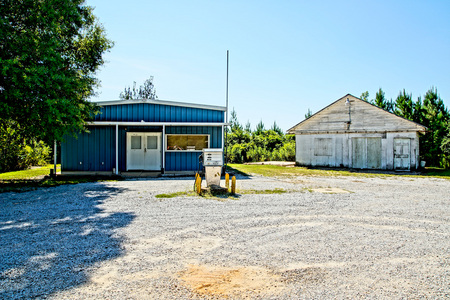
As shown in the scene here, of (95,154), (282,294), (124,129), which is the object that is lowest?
(282,294)

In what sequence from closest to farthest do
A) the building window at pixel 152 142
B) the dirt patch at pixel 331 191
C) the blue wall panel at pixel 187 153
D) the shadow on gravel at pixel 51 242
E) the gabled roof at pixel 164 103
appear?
the shadow on gravel at pixel 51 242, the dirt patch at pixel 331 191, the gabled roof at pixel 164 103, the blue wall panel at pixel 187 153, the building window at pixel 152 142

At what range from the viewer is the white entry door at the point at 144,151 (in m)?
15.4

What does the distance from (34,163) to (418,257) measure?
70.0 ft

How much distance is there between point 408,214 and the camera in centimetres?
673

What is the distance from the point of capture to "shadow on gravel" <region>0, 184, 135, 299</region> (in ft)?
Result: 11.3

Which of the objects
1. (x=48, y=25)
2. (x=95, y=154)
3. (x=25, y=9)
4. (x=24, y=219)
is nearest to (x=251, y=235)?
(x=24, y=219)

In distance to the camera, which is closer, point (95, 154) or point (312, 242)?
point (312, 242)

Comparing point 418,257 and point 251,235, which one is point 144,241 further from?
point 418,257

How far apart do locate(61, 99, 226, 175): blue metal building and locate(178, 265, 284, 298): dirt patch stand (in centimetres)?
1069

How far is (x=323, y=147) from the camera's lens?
19859 millimetres

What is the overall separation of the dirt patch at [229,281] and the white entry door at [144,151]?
1220cm

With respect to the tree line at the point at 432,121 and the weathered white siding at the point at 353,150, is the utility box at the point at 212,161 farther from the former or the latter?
the tree line at the point at 432,121

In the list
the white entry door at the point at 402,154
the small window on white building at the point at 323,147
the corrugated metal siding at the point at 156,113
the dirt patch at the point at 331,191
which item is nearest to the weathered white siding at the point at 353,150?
the small window on white building at the point at 323,147

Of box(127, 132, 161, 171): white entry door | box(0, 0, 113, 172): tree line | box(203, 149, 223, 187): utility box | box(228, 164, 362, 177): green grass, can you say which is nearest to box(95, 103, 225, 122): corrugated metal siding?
box(127, 132, 161, 171): white entry door
